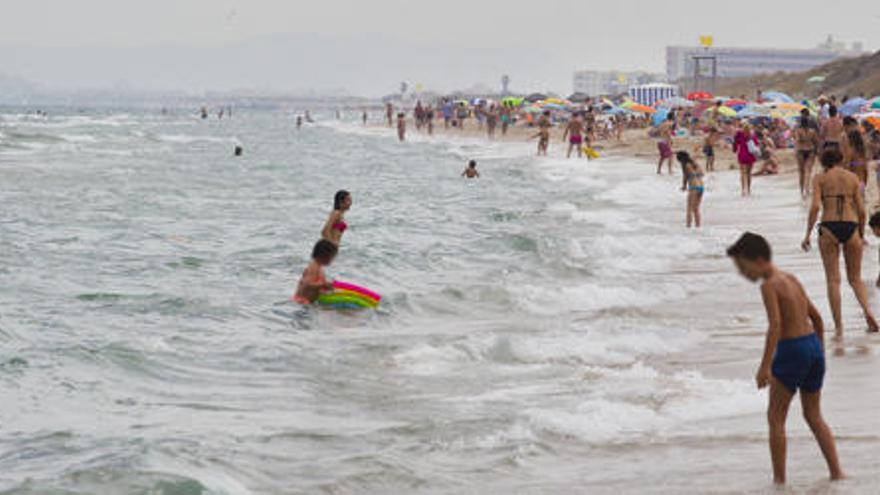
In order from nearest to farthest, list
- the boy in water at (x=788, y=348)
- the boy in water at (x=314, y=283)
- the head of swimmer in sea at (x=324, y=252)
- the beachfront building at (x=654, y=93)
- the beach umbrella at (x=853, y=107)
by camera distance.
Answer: the boy in water at (x=788, y=348) → the head of swimmer in sea at (x=324, y=252) → the boy in water at (x=314, y=283) → the beach umbrella at (x=853, y=107) → the beachfront building at (x=654, y=93)

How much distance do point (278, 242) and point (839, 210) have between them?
11032 millimetres

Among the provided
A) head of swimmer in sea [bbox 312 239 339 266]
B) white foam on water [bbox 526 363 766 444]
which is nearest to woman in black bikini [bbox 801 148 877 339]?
white foam on water [bbox 526 363 766 444]

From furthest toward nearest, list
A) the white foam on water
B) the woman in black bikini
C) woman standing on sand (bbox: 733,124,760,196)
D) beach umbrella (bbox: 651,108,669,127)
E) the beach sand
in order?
beach umbrella (bbox: 651,108,669,127)
woman standing on sand (bbox: 733,124,760,196)
the woman in black bikini
the white foam on water
the beach sand

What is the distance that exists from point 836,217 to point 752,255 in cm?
409

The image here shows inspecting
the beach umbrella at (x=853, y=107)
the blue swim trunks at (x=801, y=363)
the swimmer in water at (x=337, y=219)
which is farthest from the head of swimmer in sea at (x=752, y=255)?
the beach umbrella at (x=853, y=107)

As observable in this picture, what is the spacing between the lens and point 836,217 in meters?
9.09

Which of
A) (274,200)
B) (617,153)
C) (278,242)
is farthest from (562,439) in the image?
(617,153)

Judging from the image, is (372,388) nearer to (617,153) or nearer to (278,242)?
(278,242)

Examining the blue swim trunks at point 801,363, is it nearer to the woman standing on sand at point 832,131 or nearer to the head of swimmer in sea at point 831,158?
the head of swimmer in sea at point 831,158

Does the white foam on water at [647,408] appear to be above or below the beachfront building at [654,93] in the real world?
below

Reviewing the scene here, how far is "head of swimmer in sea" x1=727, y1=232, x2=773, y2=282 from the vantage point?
17.4 feet

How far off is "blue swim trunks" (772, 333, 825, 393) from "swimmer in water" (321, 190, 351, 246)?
22.2 feet

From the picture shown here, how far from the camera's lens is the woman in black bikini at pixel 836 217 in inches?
354

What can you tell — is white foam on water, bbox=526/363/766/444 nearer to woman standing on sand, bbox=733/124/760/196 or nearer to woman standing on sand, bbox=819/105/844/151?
woman standing on sand, bbox=819/105/844/151
